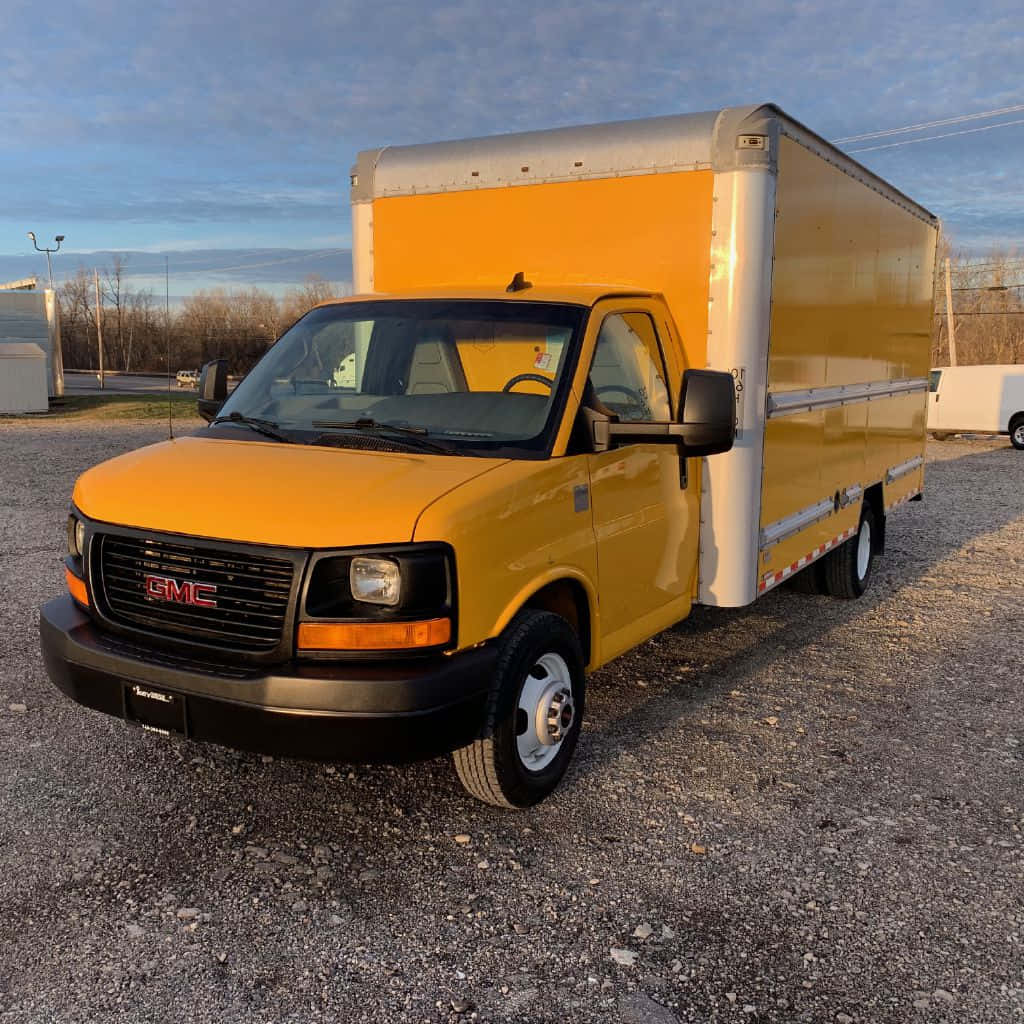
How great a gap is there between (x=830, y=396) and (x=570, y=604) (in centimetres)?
304

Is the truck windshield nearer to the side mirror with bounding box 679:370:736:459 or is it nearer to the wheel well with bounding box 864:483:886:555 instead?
the side mirror with bounding box 679:370:736:459

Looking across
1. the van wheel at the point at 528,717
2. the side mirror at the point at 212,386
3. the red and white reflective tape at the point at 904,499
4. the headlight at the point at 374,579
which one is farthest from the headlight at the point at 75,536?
the red and white reflective tape at the point at 904,499

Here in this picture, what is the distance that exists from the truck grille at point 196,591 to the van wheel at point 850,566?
5.46m

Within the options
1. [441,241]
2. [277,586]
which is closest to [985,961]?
[277,586]

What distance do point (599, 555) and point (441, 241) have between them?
8.15 feet

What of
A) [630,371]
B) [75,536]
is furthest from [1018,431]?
[75,536]

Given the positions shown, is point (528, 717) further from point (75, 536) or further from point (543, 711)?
point (75, 536)

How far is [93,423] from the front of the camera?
2595 centimetres

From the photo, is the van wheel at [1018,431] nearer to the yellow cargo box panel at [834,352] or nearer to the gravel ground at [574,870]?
the yellow cargo box panel at [834,352]

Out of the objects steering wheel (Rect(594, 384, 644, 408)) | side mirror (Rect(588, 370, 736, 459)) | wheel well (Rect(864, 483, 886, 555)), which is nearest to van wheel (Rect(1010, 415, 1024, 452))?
wheel well (Rect(864, 483, 886, 555))

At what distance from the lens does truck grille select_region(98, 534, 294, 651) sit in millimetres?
3484

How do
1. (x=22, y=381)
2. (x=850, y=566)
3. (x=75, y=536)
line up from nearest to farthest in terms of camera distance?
(x=75, y=536), (x=850, y=566), (x=22, y=381)

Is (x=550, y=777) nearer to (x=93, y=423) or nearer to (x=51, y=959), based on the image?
(x=51, y=959)

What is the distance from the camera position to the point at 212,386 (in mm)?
5352
